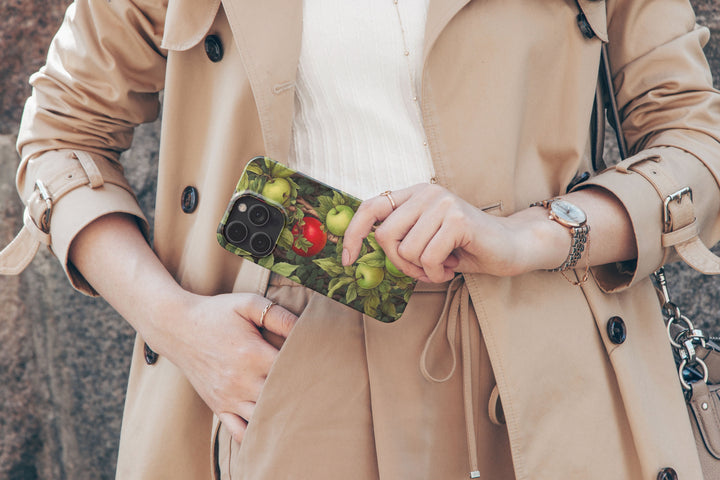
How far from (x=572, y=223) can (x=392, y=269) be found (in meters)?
0.27

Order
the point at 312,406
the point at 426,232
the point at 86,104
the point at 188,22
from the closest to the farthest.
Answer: the point at 426,232 < the point at 312,406 < the point at 188,22 < the point at 86,104

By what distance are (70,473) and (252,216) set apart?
1.46 metres

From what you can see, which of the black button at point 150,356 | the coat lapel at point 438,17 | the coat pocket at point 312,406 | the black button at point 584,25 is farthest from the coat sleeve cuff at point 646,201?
the black button at point 150,356

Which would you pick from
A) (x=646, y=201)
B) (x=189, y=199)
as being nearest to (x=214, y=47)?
(x=189, y=199)

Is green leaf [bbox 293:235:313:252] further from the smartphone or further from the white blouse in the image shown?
the white blouse

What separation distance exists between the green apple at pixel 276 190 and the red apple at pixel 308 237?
0.14ft

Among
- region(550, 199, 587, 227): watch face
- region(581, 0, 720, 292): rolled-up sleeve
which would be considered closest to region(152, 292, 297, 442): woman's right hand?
region(550, 199, 587, 227): watch face

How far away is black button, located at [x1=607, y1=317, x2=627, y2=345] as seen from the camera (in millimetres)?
1040

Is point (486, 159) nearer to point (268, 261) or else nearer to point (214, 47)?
point (268, 261)

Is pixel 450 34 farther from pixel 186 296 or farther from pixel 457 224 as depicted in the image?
pixel 186 296

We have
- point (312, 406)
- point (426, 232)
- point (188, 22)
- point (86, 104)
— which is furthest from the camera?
point (86, 104)

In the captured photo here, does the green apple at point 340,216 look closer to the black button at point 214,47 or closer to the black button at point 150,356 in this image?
the black button at point 214,47

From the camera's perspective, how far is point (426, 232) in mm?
848

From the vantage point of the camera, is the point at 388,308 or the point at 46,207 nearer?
the point at 388,308
